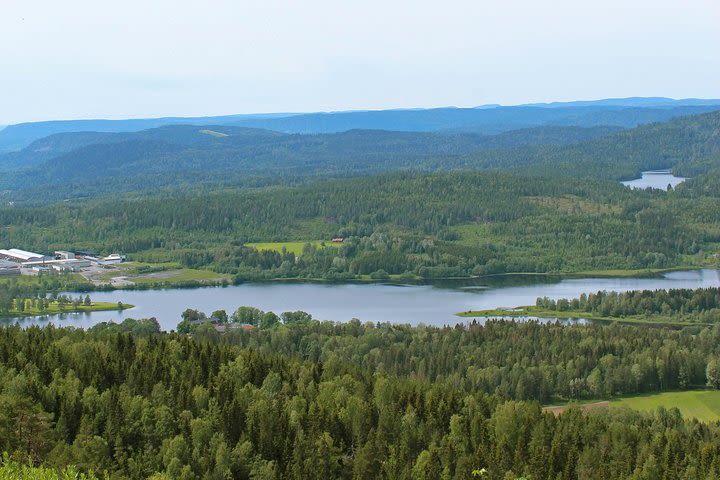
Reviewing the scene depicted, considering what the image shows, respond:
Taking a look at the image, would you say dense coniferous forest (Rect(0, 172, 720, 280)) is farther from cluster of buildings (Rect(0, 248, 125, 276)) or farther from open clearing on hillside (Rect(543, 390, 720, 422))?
open clearing on hillside (Rect(543, 390, 720, 422))

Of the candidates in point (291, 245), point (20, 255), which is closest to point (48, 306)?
point (20, 255)

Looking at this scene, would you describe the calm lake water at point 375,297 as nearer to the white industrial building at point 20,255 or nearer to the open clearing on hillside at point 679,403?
the white industrial building at point 20,255

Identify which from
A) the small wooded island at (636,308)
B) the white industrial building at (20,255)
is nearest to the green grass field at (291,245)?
the white industrial building at (20,255)

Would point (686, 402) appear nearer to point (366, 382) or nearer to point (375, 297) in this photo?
point (366, 382)

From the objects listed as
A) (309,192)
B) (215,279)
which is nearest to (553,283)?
(215,279)

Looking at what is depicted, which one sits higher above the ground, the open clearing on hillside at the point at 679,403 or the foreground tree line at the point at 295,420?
the foreground tree line at the point at 295,420

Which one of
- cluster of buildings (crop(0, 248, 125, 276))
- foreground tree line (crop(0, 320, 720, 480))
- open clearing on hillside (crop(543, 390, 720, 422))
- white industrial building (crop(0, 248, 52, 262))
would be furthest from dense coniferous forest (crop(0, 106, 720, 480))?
white industrial building (crop(0, 248, 52, 262))

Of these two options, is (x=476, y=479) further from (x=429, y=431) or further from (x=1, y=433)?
(x=1, y=433)
